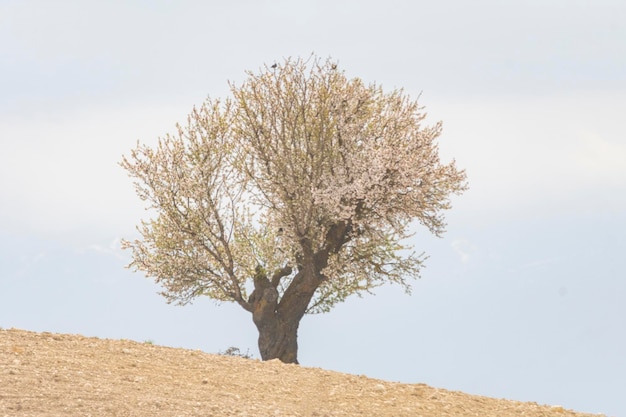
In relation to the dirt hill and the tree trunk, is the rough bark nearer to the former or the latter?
the tree trunk

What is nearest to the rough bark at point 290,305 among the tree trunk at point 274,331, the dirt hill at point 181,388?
the tree trunk at point 274,331

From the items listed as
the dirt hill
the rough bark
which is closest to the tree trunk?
the rough bark

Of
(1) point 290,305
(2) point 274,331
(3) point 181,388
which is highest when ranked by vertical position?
(1) point 290,305

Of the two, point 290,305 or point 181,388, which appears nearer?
point 181,388

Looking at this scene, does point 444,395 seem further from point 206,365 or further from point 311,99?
point 311,99

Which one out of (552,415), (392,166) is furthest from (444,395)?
A: (392,166)

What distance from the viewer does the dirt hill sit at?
19.4 metres

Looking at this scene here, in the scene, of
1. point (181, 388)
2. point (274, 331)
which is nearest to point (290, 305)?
point (274, 331)

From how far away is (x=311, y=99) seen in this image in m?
33.0

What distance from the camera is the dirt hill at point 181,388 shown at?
1941cm

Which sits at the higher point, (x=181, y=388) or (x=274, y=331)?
(x=274, y=331)

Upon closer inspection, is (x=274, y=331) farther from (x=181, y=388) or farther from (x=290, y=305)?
(x=181, y=388)

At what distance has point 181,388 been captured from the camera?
21.8 metres

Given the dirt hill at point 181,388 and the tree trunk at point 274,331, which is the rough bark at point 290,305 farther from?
the dirt hill at point 181,388
